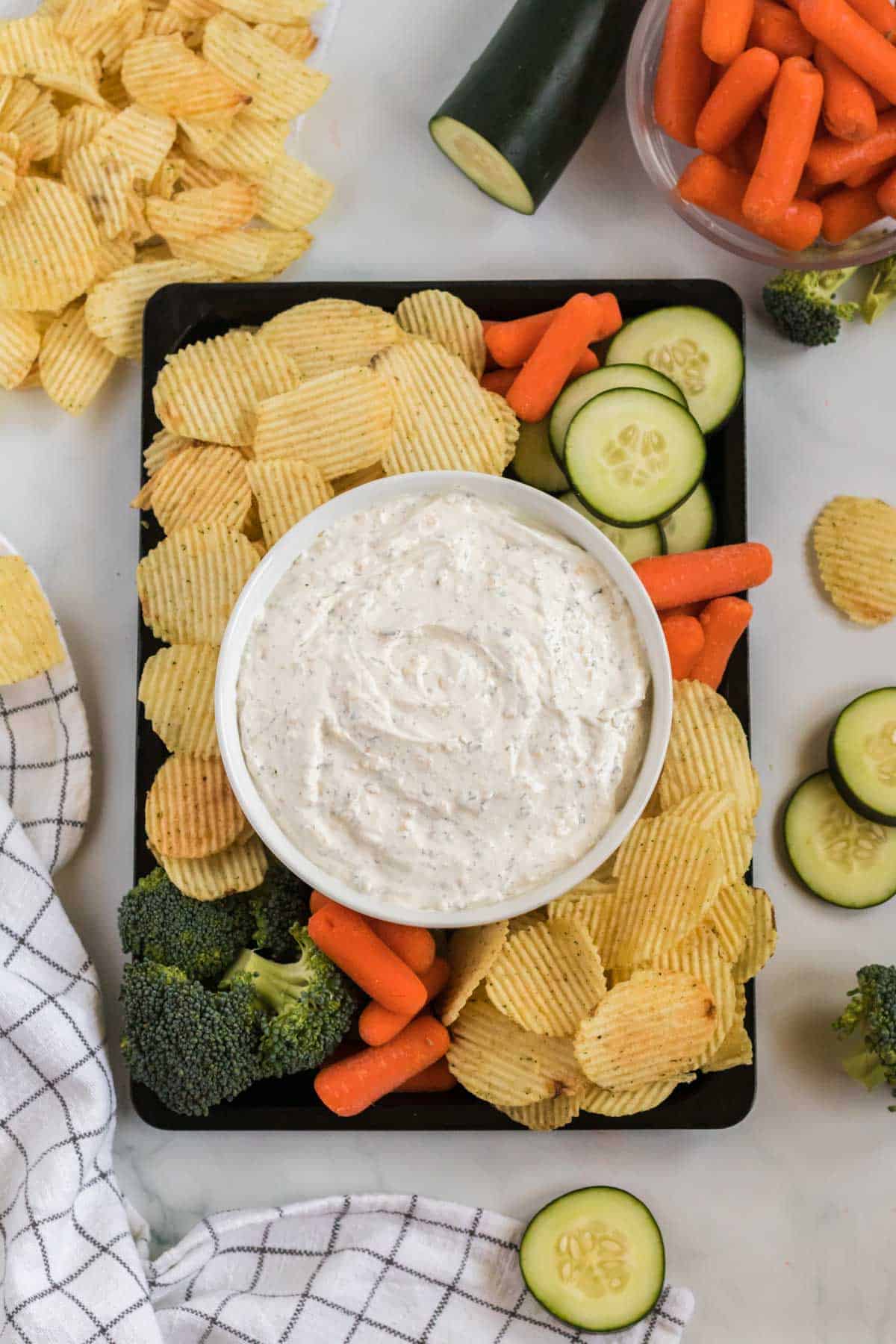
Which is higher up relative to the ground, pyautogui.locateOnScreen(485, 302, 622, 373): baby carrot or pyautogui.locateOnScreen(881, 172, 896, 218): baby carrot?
pyautogui.locateOnScreen(881, 172, 896, 218): baby carrot

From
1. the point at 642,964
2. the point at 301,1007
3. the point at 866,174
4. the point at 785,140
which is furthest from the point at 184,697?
the point at 866,174

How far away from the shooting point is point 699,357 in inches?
83.5

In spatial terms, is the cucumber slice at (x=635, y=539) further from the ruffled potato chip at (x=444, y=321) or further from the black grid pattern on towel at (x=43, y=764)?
the black grid pattern on towel at (x=43, y=764)

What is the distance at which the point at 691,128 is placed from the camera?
7.11 feet

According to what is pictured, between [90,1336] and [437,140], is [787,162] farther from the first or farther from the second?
[90,1336]

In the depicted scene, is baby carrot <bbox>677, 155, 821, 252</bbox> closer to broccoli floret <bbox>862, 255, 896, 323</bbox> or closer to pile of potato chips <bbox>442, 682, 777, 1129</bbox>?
broccoli floret <bbox>862, 255, 896, 323</bbox>

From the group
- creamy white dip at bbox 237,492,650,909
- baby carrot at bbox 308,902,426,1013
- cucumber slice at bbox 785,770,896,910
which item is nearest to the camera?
creamy white dip at bbox 237,492,650,909

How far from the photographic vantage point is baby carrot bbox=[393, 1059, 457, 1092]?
6.92 ft

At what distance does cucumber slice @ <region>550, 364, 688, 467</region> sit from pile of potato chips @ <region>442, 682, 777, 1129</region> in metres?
0.45

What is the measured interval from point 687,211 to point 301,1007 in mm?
1444

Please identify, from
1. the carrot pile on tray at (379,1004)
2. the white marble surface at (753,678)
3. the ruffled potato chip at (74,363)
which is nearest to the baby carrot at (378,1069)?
the carrot pile on tray at (379,1004)

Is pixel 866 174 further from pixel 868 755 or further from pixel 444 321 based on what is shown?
pixel 868 755

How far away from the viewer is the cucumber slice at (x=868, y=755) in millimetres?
2141

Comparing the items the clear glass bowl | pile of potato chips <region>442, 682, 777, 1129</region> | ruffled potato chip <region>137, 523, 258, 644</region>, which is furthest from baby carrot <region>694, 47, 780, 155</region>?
ruffled potato chip <region>137, 523, 258, 644</region>
